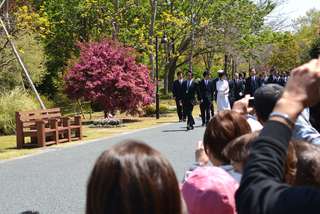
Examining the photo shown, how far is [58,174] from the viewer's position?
1059cm

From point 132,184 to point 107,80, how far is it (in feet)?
70.3

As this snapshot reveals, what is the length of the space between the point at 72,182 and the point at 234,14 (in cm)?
2734

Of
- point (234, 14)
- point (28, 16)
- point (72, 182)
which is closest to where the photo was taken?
point (72, 182)

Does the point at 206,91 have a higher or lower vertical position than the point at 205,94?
higher

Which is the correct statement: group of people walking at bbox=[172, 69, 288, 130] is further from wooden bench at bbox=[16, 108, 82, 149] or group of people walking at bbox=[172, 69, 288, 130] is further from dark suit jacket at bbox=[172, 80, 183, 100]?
wooden bench at bbox=[16, 108, 82, 149]

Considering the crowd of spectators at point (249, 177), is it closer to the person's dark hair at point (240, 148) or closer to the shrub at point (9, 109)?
the person's dark hair at point (240, 148)

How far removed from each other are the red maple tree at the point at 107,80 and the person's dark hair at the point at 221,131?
19519mm

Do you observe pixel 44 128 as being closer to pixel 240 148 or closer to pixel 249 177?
pixel 240 148

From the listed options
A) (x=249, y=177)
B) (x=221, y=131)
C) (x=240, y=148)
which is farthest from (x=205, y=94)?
(x=249, y=177)

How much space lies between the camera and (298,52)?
75250 millimetres

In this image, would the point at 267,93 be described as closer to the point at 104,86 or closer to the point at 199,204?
the point at 199,204

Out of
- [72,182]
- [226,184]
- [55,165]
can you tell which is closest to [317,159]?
[226,184]

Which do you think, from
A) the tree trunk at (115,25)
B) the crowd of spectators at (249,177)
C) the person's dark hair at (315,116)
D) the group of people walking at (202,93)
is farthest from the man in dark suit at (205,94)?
the crowd of spectators at (249,177)

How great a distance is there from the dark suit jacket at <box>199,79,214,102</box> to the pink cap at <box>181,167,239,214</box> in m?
18.0
